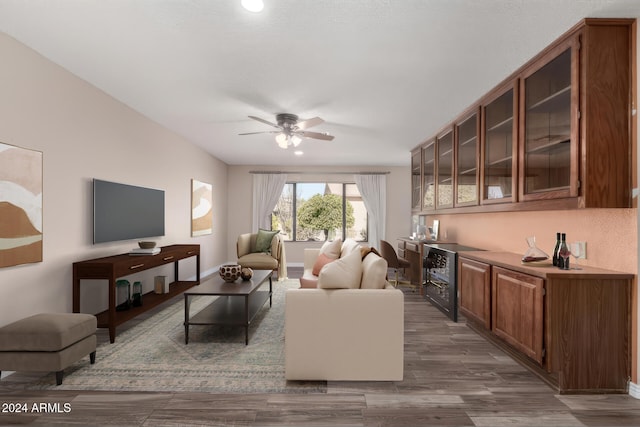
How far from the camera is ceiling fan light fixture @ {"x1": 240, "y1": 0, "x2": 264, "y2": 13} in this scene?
6.32ft

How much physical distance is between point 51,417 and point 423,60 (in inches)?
142

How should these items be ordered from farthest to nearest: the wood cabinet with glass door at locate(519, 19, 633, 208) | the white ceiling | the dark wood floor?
the wood cabinet with glass door at locate(519, 19, 633, 208), the white ceiling, the dark wood floor

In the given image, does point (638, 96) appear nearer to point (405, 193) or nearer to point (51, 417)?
point (51, 417)

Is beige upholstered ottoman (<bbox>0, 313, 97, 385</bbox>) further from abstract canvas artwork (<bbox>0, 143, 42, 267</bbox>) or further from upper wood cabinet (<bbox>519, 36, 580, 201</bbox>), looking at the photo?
upper wood cabinet (<bbox>519, 36, 580, 201</bbox>)

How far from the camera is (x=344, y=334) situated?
7.52ft

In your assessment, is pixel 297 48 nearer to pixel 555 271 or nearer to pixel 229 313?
pixel 555 271

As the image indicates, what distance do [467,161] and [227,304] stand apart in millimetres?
3294

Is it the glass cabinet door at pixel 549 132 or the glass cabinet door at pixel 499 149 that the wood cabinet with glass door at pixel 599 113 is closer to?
the glass cabinet door at pixel 549 132

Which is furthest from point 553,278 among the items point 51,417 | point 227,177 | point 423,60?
point 227,177

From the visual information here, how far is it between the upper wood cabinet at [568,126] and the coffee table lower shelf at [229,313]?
2.68 m

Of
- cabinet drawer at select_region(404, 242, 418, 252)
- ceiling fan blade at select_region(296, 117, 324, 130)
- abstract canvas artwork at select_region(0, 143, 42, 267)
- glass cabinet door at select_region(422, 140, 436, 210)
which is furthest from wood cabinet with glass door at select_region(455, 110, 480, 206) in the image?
abstract canvas artwork at select_region(0, 143, 42, 267)

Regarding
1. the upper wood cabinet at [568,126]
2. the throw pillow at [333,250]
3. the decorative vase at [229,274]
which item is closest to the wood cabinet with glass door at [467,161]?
the upper wood cabinet at [568,126]

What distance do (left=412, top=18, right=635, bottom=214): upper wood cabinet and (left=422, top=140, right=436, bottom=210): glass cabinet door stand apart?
153 centimetres

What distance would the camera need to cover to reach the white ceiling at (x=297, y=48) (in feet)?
6.70
